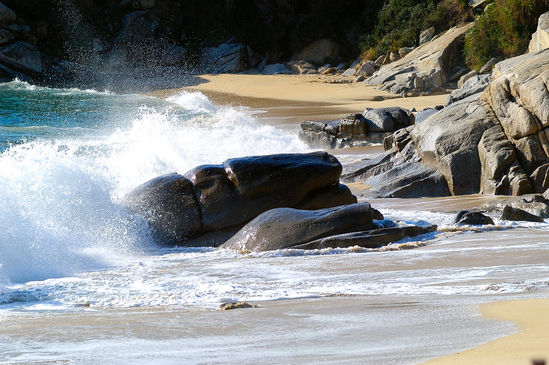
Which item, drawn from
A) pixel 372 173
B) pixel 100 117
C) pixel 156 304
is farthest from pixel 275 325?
pixel 100 117

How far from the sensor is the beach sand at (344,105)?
10.3 feet

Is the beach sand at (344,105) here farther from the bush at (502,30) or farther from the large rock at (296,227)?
the bush at (502,30)

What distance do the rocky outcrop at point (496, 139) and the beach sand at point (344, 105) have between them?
20.2 inches

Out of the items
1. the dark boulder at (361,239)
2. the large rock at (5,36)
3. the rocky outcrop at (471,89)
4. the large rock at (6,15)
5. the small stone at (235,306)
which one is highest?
the large rock at (6,15)

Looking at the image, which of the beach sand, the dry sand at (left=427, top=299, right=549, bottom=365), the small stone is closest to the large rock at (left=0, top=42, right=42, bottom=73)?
the beach sand

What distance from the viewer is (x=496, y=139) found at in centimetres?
988

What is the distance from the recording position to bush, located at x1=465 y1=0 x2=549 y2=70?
23.1 m

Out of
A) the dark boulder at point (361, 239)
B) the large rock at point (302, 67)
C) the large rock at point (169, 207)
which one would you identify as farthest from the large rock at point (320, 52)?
the dark boulder at point (361, 239)

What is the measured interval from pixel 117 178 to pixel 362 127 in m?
6.44

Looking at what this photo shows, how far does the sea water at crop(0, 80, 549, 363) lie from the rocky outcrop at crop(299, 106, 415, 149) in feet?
15.5

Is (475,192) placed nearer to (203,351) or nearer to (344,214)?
(344,214)

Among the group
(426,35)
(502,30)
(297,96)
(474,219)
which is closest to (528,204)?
(474,219)

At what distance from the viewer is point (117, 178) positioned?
404 inches

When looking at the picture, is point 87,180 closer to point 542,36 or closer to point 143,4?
point 542,36
